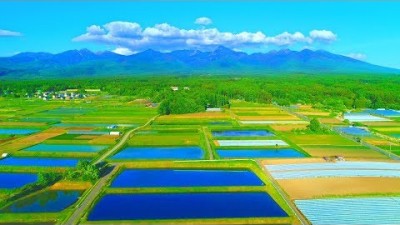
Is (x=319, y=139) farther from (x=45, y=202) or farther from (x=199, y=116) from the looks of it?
(x=45, y=202)

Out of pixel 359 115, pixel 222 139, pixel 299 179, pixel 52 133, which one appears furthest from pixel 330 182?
pixel 359 115

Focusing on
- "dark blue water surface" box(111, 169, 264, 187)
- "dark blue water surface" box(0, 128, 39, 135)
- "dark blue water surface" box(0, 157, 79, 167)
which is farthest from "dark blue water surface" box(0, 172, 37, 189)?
"dark blue water surface" box(0, 128, 39, 135)

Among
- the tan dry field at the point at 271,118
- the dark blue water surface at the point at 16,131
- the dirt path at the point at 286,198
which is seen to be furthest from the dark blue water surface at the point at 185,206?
A: the tan dry field at the point at 271,118

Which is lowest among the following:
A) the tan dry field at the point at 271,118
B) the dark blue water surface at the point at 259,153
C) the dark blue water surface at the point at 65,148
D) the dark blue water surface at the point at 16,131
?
the dark blue water surface at the point at 259,153

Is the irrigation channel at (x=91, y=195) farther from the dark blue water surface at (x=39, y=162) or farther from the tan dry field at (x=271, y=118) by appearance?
the tan dry field at (x=271, y=118)

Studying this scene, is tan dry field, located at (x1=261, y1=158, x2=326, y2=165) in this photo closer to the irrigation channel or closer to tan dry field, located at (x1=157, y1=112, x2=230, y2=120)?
the irrigation channel
